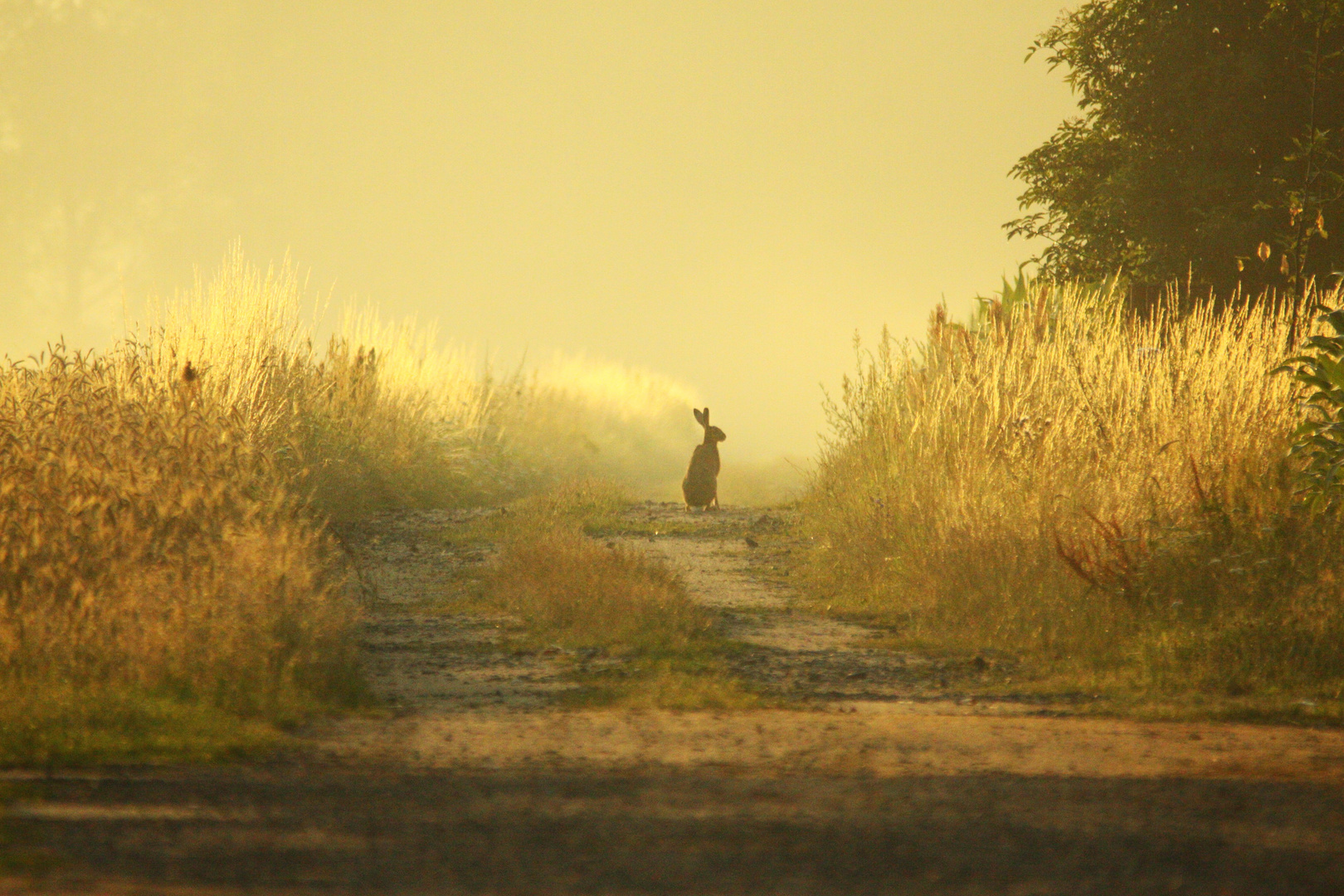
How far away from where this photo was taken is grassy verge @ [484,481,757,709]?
5000mm

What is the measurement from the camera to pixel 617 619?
6.18 meters

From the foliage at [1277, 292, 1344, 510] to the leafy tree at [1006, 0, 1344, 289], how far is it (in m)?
5.95

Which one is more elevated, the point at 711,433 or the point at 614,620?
the point at 711,433

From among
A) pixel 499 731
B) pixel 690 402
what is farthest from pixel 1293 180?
pixel 690 402

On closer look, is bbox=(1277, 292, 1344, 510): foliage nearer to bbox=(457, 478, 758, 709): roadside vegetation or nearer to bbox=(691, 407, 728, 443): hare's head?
bbox=(457, 478, 758, 709): roadside vegetation

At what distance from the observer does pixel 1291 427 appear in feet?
23.3

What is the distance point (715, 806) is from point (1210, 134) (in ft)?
38.7

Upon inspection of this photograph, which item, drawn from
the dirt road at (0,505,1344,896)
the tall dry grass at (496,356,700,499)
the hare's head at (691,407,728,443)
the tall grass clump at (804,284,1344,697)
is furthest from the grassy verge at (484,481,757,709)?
the tall dry grass at (496,356,700,499)

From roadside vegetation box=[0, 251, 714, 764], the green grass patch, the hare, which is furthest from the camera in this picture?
the hare

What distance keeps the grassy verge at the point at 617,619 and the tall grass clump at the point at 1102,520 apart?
130 cm

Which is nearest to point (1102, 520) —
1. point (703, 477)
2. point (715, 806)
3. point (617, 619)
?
point (617, 619)

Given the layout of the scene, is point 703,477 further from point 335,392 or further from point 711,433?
point 335,392

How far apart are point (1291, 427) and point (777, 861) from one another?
555 cm

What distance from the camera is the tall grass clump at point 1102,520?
5.54m
